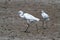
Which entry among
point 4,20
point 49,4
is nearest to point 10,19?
point 4,20

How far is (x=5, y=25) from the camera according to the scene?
10.7 m

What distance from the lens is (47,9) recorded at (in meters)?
13.8

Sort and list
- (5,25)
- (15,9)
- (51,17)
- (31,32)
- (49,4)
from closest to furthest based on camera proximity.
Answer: (31,32) → (5,25) → (51,17) → (15,9) → (49,4)

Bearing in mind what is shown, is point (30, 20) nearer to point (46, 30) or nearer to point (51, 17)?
point (46, 30)

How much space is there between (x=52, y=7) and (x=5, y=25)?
412 cm

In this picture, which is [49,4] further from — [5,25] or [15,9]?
[5,25]

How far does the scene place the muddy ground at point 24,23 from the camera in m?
9.45

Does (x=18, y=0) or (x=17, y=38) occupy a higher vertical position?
(x=18, y=0)

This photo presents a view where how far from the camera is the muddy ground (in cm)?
945

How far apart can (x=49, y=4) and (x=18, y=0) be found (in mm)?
1621

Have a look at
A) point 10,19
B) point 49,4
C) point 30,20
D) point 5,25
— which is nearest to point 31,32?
point 30,20

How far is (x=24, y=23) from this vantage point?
1098cm

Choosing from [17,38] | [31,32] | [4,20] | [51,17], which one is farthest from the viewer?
[51,17]

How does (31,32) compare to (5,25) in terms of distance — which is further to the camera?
(5,25)
